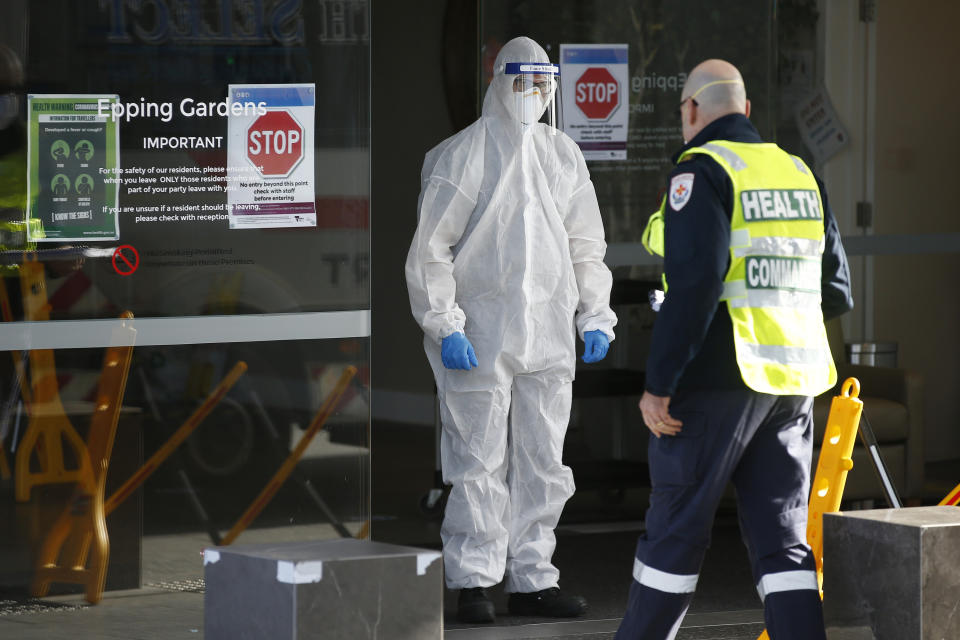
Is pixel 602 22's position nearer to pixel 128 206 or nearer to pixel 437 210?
pixel 437 210

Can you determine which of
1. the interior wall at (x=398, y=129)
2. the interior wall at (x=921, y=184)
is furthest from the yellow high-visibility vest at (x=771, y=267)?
the interior wall at (x=398, y=129)

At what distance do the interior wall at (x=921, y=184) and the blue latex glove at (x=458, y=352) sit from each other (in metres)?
3.27

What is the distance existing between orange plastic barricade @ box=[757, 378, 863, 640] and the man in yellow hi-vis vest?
27cm

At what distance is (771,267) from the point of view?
3262 millimetres

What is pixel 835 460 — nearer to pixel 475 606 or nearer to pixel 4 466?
pixel 475 606

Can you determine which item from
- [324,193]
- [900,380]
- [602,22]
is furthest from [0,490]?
[900,380]

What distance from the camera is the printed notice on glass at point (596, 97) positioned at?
5.84m

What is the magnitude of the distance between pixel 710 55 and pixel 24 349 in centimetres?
313

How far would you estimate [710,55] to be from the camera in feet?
19.8

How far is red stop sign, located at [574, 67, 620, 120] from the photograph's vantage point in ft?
19.2

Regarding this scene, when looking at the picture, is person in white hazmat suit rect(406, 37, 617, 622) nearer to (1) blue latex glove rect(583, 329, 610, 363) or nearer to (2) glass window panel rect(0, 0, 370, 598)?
(1) blue latex glove rect(583, 329, 610, 363)

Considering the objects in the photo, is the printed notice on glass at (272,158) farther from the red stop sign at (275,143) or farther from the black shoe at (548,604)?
the black shoe at (548,604)

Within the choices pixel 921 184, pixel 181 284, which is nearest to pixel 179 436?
pixel 181 284

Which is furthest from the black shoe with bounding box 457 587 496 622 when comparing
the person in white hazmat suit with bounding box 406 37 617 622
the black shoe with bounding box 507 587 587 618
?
the black shoe with bounding box 507 587 587 618
